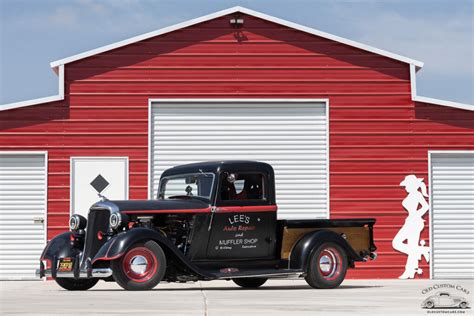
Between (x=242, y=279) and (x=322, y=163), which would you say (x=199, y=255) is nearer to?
(x=242, y=279)

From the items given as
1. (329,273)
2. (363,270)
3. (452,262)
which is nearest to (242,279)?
(329,273)

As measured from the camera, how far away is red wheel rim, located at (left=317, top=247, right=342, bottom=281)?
14844 mm

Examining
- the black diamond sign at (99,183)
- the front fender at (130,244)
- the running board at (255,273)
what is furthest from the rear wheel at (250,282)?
the black diamond sign at (99,183)

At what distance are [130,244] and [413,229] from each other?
8216mm

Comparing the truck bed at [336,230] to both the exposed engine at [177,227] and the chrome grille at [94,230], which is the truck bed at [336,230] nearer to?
the exposed engine at [177,227]

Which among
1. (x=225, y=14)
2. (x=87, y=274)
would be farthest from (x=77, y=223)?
(x=225, y=14)

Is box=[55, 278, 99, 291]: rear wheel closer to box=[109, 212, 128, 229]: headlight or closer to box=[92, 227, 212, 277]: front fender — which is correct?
box=[92, 227, 212, 277]: front fender

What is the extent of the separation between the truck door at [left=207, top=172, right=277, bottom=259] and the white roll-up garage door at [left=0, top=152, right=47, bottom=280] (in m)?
6.18

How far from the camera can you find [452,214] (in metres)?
20.0

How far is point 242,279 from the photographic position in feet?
51.5

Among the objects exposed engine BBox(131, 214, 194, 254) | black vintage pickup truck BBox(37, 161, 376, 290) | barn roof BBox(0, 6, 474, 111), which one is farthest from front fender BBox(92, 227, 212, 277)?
barn roof BBox(0, 6, 474, 111)

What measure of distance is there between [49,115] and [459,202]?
8555 millimetres

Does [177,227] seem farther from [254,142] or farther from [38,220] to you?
[38,220]

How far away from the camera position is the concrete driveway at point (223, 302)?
33.0 feet
